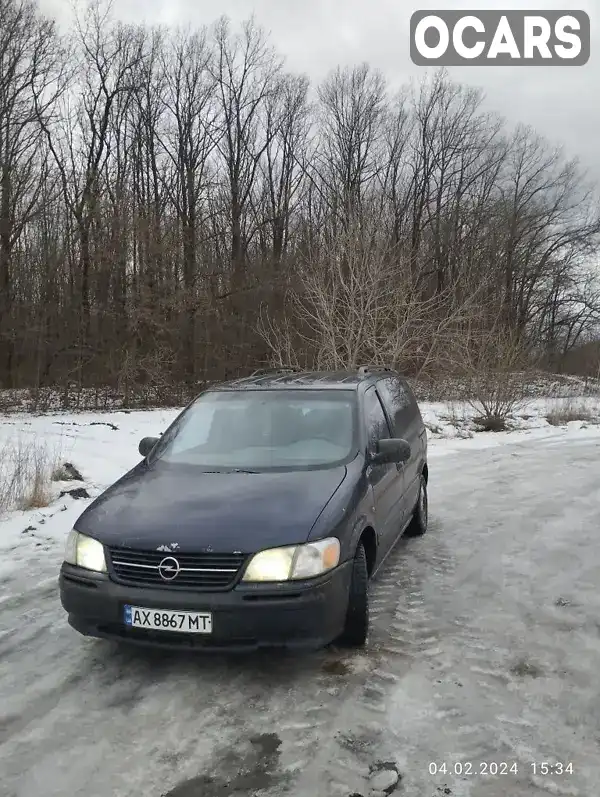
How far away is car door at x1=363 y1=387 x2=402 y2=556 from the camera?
15.0 ft

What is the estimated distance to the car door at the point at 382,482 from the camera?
458 cm

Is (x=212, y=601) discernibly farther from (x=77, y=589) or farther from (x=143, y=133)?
(x=143, y=133)

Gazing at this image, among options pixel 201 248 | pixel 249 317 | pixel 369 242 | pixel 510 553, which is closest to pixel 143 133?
pixel 201 248

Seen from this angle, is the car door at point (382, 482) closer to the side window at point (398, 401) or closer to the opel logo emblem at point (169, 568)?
the side window at point (398, 401)

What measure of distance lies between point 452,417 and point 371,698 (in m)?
14.7

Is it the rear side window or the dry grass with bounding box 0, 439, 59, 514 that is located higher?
the rear side window

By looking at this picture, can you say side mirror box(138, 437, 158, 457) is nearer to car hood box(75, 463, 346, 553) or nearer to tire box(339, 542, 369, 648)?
car hood box(75, 463, 346, 553)

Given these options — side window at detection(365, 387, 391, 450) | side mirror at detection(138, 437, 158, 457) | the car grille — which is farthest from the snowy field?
side mirror at detection(138, 437, 158, 457)

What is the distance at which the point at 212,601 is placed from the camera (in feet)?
11.0

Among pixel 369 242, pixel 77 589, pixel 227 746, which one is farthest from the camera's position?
pixel 369 242

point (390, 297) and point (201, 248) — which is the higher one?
point (201, 248)

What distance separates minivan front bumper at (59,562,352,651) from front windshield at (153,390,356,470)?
45.8 inches

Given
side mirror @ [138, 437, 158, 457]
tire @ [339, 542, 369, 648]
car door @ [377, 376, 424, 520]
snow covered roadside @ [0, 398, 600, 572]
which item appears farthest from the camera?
snow covered roadside @ [0, 398, 600, 572]

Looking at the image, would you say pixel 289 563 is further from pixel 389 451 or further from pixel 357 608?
pixel 389 451
